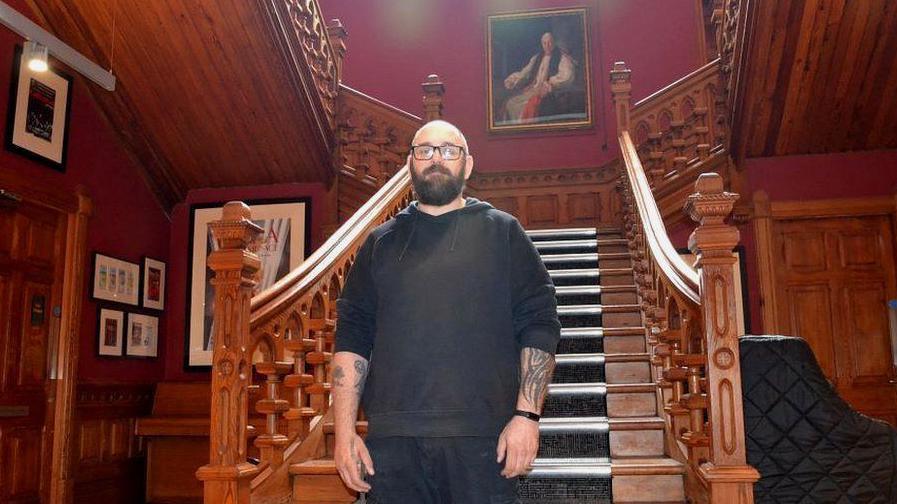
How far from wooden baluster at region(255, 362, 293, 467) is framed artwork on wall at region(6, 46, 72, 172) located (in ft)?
9.90

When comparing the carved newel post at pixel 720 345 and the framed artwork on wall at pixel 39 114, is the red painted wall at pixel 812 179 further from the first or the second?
the framed artwork on wall at pixel 39 114

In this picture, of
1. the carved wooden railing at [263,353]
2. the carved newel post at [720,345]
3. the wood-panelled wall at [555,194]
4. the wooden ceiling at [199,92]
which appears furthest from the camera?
the wood-panelled wall at [555,194]

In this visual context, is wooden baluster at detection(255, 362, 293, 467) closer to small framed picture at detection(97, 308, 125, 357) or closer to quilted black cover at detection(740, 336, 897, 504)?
quilted black cover at detection(740, 336, 897, 504)

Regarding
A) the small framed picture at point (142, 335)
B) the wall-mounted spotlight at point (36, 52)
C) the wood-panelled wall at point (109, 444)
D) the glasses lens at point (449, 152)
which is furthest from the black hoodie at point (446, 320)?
the small framed picture at point (142, 335)

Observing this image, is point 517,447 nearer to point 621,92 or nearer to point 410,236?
point 410,236

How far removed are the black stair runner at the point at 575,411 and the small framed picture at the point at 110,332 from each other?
3.31 m

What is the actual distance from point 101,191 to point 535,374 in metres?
5.25

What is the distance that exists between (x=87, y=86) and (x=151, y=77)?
19.0 inches

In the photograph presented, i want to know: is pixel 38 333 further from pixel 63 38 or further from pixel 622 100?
pixel 622 100

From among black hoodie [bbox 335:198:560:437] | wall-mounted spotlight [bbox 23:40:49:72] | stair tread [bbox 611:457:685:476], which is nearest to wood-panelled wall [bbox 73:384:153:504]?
wall-mounted spotlight [bbox 23:40:49:72]

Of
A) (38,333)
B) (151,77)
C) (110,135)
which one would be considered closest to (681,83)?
(151,77)

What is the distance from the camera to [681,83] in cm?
676

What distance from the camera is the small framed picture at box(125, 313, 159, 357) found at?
21.1ft

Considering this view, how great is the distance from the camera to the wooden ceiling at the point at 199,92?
5660mm
